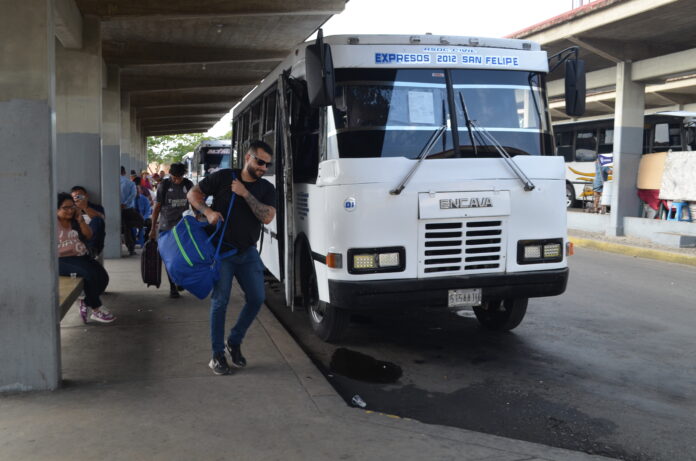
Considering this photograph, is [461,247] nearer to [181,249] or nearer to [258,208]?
[258,208]

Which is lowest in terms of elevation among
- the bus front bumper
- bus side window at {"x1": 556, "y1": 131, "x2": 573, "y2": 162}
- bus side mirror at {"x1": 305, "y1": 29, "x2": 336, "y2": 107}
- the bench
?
the bench

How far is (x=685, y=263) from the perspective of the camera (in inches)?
557

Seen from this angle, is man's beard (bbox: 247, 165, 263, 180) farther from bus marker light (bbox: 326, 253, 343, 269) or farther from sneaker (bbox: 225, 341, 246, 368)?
sneaker (bbox: 225, 341, 246, 368)

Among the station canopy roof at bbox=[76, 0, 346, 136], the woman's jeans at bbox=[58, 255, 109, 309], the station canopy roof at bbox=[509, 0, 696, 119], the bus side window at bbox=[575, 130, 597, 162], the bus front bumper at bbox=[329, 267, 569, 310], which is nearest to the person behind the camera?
the bus front bumper at bbox=[329, 267, 569, 310]

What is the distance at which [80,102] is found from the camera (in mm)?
12195

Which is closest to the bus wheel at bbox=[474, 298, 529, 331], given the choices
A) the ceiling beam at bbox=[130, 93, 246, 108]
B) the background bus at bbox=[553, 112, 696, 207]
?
the background bus at bbox=[553, 112, 696, 207]

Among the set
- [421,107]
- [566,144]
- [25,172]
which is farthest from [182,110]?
[25,172]

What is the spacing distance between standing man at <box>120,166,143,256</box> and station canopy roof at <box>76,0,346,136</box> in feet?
11.1

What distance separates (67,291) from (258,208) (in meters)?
2.16

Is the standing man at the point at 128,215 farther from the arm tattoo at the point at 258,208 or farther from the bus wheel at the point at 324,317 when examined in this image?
the arm tattoo at the point at 258,208

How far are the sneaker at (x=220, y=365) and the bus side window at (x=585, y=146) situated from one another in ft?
82.2

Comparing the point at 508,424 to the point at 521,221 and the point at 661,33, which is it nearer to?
the point at 521,221

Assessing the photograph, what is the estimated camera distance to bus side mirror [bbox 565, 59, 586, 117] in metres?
7.20

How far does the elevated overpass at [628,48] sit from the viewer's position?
52.4 ft
